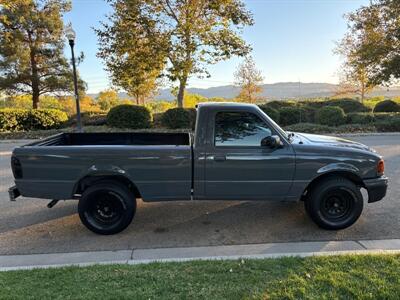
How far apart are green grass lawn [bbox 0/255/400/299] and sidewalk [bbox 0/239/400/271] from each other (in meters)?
0.25

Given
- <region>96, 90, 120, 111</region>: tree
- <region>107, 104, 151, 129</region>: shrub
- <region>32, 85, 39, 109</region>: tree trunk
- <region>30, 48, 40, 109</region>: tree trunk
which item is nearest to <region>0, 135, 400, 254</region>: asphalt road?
<region>107, 104, 151, 129</region>: shrub

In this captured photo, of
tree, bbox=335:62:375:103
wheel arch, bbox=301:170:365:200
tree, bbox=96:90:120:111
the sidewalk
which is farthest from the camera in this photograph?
tree, bbox=96:90:120:111

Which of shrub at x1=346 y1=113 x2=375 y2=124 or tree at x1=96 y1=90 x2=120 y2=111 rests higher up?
tree at x1=96 y1=90 x2=120 y2=111

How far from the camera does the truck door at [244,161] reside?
4.64m

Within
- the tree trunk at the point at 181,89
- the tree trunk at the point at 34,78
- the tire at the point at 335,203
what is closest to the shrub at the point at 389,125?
the tree trunk at the point at 181,89

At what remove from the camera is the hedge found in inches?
683

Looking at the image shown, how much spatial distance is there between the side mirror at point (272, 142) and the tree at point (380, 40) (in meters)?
16.9

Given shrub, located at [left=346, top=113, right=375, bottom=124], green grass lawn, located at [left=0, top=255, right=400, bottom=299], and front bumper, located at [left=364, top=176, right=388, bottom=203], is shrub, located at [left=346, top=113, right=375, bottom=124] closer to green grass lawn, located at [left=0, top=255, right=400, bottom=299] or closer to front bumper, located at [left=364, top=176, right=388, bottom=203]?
front bumper, located at [left=364, top=176, right=388, bottom=203]

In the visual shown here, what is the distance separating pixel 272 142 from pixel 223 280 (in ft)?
6.32

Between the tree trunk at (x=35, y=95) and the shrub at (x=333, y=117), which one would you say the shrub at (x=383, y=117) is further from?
the tree trunk at (x=35, y=95)

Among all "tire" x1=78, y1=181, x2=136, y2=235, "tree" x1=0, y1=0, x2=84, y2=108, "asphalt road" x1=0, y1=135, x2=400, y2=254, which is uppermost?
"tree" x1=0, y1=0, x2=84, y2=108

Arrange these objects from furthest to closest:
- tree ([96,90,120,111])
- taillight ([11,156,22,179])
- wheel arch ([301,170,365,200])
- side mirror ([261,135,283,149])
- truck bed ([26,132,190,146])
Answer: tree ([96,90,120,111]), truck bed ([26,132,190,146]), wheel arch ([301,170,365,200]), taillight ([11,156,22,179]), side mirror ([261,135,283,149])

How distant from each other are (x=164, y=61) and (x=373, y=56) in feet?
36.1

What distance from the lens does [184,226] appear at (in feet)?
16.9
